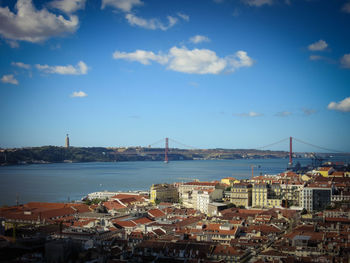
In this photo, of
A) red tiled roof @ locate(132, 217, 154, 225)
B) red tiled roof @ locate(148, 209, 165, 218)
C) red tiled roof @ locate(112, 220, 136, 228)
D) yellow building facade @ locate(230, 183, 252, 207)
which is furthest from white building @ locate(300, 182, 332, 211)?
red tiled roof @ locate(112, 220, 136, 228)

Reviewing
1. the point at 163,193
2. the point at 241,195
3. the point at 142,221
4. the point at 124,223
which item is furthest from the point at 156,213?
the point at 163,193

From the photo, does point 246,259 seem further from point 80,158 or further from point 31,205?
point 80,158

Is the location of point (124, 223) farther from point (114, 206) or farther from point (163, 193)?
point (163, 193)

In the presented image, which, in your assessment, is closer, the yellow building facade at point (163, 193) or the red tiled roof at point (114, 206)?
the red tiled roof at point (114, 206)

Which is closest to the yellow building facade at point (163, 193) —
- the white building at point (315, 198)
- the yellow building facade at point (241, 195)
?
the yellow building facade at point (241, 195)

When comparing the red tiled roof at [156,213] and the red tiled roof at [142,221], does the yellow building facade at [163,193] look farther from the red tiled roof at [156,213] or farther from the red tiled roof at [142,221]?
the red tiled roof at [142,221]

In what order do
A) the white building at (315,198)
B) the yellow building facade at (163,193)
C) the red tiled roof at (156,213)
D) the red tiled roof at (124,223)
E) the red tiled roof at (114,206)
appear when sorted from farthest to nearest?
the yellow building facade at (163,193) → the red tiled roof at (114,206) → the white building at (315,198) → the red tiled roof at (156,213) → the red tiled roof at (124,223)

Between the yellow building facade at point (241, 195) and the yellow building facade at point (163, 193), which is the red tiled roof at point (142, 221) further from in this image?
the yellow building facade at point (163, 193)

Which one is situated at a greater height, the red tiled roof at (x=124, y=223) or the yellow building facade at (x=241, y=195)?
the yellow building facade at (x=241, y=195)

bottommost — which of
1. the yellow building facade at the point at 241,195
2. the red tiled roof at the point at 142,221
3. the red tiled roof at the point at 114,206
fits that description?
the red tiled roof at the point at 114,206

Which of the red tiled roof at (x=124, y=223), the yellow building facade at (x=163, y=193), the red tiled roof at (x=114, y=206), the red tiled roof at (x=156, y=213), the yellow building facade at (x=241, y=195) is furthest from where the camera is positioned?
the yellow building facade at (x=163, y=193)

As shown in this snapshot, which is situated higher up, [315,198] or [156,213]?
[315,198]

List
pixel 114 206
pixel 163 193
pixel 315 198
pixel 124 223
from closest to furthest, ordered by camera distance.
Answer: pixel 124 223, pixel 315 198, pixel 114 206, pixel 163 193
